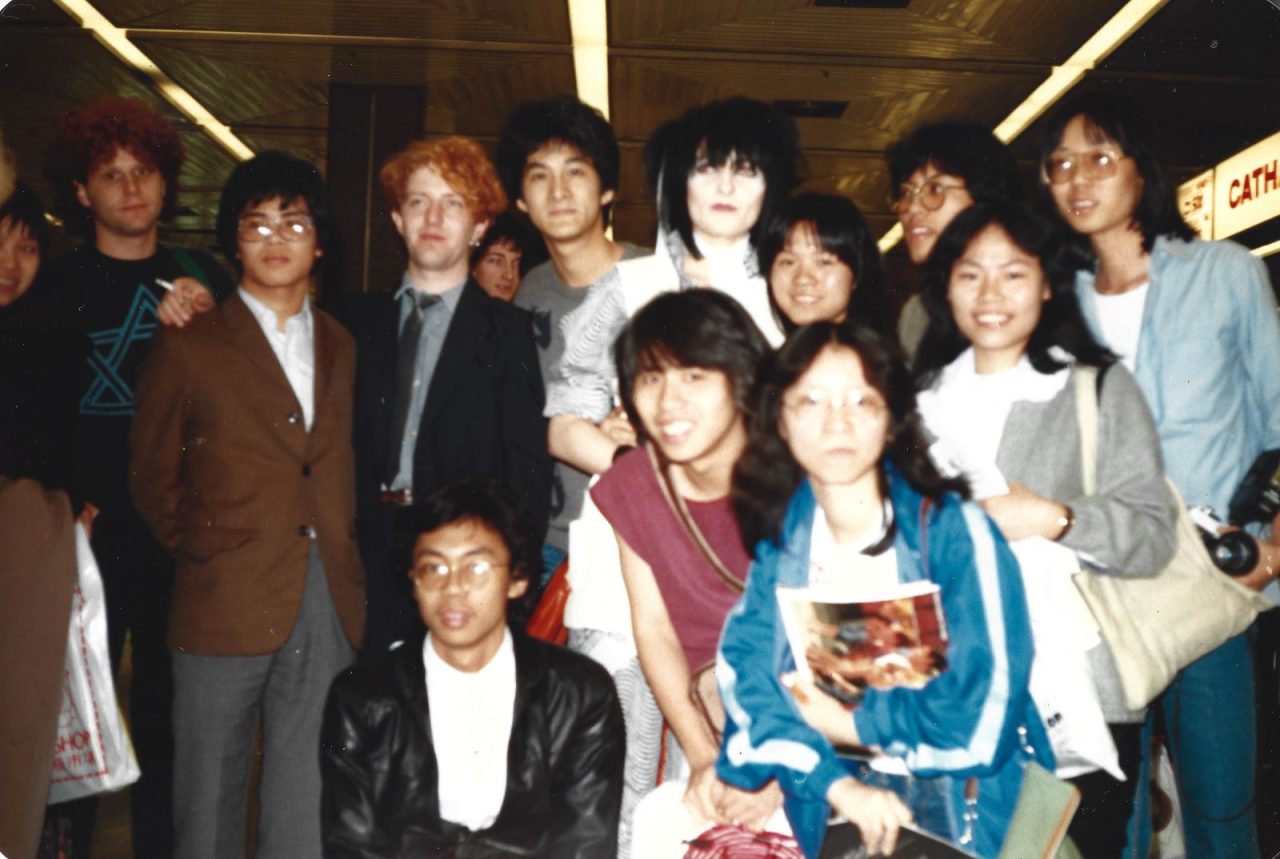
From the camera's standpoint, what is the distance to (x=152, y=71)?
2488 mm

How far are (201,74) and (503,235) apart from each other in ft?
2.86

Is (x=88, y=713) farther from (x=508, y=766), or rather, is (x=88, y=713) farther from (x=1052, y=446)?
(x=1052, y=446)

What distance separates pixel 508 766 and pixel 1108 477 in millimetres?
1178

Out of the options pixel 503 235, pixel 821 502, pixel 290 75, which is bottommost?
pixel 821 502

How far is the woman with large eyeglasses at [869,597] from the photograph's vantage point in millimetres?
1556

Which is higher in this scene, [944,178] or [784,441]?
[944,178]

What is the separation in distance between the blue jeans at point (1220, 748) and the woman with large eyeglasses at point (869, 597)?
528mm

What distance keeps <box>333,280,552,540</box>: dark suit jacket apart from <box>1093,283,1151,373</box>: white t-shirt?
1109mm

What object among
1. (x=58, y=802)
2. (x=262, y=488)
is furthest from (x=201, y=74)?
(x=58, y=802)

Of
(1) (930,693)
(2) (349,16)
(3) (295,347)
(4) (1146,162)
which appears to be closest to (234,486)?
(3) (295,347)

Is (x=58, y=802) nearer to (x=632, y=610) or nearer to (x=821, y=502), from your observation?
(x=632, y=610)

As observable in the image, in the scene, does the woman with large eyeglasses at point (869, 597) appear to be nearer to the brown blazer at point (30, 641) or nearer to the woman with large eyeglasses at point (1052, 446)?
the woman with large eyeglasses at point (1052, 446)

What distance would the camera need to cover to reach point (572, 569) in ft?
6.63

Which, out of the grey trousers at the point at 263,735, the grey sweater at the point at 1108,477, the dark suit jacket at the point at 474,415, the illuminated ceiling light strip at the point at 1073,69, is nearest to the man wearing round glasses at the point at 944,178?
the illuminated ceiling light strip at the point at 1073,69
